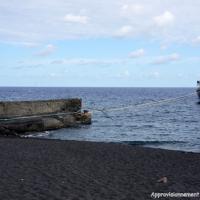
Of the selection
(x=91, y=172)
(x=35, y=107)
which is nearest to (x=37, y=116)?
(x=35, y=107)

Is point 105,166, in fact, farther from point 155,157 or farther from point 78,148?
point 78,148

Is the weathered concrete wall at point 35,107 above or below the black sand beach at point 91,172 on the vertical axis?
above

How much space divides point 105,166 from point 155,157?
352cm

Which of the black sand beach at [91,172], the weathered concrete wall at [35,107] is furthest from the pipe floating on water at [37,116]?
the black sand beach at [91,172]

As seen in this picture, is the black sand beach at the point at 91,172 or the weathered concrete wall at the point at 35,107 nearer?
the black sand beach at the point at 91,172

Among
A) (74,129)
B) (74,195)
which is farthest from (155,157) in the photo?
(74,129)

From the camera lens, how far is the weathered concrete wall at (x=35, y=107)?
113ft

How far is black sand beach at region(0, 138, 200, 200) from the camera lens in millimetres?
10765

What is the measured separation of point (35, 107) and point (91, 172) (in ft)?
77.3

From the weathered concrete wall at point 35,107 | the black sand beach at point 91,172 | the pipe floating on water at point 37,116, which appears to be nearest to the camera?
the black sand beach at point 91,172

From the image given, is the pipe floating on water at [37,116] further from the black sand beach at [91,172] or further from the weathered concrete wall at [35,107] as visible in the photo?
the black sand beach at [91,172]

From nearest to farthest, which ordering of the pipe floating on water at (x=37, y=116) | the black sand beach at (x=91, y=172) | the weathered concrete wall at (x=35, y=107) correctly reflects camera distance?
1. the black sand beach at (x=91, y=172)
2. the pipe floating on water at (x=37, y=116)
3. the weathered concrete wall at (x=35, y=107)

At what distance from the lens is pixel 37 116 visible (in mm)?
30359

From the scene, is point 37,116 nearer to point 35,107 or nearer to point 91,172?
point 35,107
